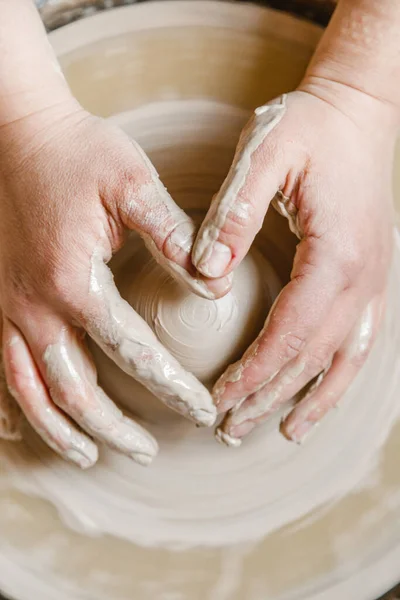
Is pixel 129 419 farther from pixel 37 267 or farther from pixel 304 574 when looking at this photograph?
pixel 304 574

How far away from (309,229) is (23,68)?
0.62m

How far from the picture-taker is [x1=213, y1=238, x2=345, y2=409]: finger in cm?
110

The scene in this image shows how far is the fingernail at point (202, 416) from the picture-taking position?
1132mm

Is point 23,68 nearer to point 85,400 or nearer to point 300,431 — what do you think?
point 85,400

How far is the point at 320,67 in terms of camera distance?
4.01ft

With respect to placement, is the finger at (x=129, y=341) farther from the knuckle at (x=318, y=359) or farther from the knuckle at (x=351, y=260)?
the knuckle at (x=351, y=260)

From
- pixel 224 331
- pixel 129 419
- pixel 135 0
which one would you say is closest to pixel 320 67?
pixel 135 0

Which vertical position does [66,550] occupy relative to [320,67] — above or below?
below

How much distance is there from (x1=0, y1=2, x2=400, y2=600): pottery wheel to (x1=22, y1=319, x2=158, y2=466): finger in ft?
0.38

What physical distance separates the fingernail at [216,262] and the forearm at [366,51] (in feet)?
1.49

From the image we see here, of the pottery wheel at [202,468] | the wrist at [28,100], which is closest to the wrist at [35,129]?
the wrist at [28,100]

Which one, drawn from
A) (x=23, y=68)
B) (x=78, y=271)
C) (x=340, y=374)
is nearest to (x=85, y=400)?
(x=78, y=271)

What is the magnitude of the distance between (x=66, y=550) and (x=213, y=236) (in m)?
0.78

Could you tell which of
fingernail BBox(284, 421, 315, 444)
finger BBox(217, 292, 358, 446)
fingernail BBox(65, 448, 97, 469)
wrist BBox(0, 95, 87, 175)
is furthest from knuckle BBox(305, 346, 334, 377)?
wrist BBox(0, 95, 87, 175)
